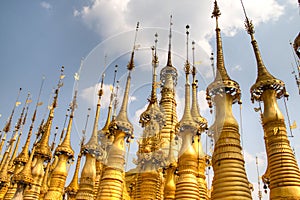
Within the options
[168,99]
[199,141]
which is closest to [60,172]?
[199,141]

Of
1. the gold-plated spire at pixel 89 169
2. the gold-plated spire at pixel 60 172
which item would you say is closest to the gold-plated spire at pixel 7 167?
the gold-plated spire at pixel 60 172

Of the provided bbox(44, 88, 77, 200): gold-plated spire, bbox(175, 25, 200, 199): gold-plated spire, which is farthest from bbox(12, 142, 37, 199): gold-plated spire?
bbox(175, 25, 200, 199): gold-plated spire

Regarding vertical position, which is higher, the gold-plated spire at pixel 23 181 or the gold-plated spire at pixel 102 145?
the gold-plated spire at pixel 102 145

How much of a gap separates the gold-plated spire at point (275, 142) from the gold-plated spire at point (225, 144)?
207 cm

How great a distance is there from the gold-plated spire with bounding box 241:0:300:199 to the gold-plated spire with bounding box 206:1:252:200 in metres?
2.07

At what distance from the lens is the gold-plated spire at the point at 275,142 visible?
16.6m

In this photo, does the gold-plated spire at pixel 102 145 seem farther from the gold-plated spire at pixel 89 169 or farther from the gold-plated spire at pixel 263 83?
the gold-plated spire at pixel 263 83

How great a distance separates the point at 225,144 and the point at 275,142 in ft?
11.5

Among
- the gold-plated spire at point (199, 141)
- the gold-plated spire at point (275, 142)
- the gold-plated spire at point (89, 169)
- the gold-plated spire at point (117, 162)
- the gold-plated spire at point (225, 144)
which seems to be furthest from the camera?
the gold-plated spire at point (89, 169)

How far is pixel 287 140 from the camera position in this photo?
60.5ft

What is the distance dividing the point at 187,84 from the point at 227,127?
29.5 ft

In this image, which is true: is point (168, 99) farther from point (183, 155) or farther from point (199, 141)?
point (183, 155)

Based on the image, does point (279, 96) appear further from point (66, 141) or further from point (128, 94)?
point (66, 141)

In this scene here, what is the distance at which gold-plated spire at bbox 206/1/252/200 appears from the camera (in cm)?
1544
